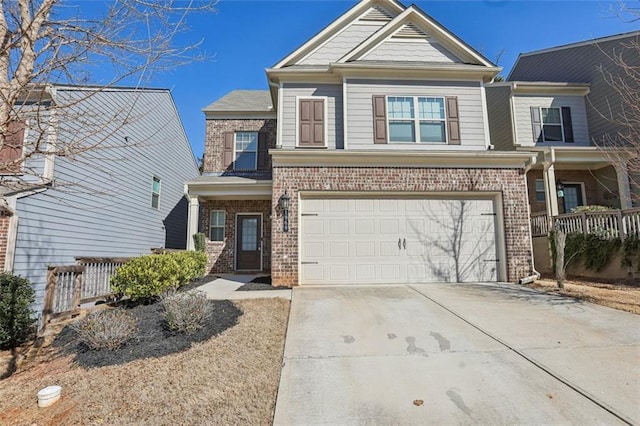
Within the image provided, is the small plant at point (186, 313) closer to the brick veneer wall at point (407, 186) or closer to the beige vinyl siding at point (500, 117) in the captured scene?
the brick veneer wall at point (407, 186)

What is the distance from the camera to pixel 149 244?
12516 mm

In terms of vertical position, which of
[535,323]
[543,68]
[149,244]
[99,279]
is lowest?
[535,323]

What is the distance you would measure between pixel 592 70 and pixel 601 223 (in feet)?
27.1

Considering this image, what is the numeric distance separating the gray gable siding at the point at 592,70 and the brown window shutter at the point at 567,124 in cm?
68

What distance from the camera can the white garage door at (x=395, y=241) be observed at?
8.28 metres

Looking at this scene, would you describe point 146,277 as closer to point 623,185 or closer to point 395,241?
point 395,241

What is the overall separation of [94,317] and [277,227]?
4248 mm

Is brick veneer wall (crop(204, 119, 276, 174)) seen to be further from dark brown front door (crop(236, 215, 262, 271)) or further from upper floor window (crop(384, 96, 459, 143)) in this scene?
upper floor window (crop(384, 96, 459, 143))

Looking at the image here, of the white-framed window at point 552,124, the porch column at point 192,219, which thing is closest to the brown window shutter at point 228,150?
the porch column at point 192,219

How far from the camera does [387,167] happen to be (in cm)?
851

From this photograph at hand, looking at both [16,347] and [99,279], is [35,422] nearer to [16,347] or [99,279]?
[16,347]

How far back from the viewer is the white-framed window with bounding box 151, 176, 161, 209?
12750 mm

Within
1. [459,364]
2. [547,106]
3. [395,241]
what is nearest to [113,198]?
[395,241]

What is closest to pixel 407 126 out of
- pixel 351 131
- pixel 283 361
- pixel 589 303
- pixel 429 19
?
pixel 351 131
